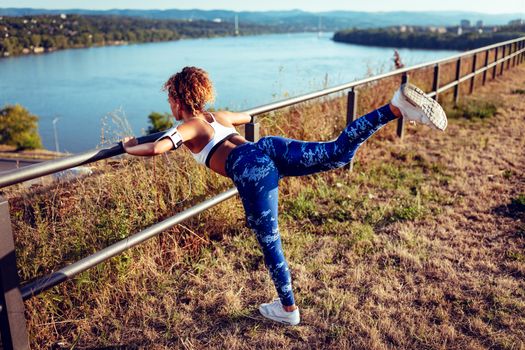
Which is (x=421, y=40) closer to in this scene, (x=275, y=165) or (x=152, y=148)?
(x=275, y=165)

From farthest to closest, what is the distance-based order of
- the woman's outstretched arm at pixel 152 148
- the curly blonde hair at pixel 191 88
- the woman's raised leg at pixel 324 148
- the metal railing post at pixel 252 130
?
1. the metal railing post at pixel 252 130
2. the curly blonde hair at pixel 191 88
3. the woman's raised leg at pixel 324 148
4. the woman's outstretched arm at pixel 152 148

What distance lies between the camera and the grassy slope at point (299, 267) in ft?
8.40

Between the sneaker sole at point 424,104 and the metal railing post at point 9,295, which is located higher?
the sneaker sole at point 424,104

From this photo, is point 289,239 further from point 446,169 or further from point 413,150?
point 413,150

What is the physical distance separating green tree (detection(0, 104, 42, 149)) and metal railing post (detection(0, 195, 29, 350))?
62.7m

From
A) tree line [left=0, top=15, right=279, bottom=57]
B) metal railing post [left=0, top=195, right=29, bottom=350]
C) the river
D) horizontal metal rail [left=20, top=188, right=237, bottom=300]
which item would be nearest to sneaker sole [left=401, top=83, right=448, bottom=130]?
horizontal metal rail [left=20, top=188, right=237, bottom=300]

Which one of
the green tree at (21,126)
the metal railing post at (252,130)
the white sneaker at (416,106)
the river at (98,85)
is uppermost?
the white sneaker at (416,106)

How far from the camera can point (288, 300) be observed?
259cm

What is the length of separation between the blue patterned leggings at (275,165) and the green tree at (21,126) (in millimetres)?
62867

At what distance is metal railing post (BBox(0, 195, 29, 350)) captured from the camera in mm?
2084

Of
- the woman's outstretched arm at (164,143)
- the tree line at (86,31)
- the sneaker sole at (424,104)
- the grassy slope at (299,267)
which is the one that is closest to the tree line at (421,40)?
the tree line at (86,31)

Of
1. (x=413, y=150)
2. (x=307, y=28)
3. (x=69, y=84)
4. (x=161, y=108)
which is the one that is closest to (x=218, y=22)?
(x=307, y=28)

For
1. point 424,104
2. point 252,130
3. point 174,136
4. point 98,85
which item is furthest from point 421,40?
point 174,136

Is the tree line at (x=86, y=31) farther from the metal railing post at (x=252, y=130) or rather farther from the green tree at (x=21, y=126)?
the metal railing post at (x=252, y=130)
